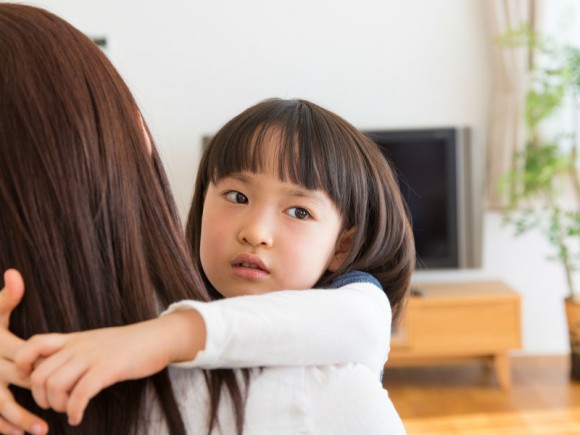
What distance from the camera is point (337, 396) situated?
0.86 meters

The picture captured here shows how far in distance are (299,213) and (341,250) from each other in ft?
0.48

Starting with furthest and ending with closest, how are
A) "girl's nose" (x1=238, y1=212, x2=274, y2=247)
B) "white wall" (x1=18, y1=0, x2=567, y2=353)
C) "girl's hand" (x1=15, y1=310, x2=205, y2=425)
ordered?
"white wall" (x1=18, y1=0, x2=567, y2=353)
"girl's nose" (x1=238, y1=212, x2=274, y2=247)
"girl's hand" (x1=15, y1=310, x2=205, y2=425)

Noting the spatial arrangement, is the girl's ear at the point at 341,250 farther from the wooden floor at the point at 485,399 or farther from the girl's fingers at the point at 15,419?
the wooden floor at the point at 485,399

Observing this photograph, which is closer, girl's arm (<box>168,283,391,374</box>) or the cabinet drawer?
girl's arm (<box>168,283,391,374</box>)

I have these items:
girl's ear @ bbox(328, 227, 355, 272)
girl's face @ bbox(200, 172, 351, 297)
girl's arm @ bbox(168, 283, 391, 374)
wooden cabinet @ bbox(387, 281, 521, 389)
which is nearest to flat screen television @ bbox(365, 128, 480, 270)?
wooden cabinet @ bbox(387, 281, 521, 389)

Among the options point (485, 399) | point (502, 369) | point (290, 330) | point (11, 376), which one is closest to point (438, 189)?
point (502, 369)

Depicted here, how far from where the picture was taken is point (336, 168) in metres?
1.51

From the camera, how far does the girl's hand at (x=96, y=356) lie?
74cm

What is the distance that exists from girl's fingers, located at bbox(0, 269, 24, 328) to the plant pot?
4.41 m

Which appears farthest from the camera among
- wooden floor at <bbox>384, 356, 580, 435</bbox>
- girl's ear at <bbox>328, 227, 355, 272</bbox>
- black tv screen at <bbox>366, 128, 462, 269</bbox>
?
black tv screen at <bbox>366, 128, 462, 269</bbox>

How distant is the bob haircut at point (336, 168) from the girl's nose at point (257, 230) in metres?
0.07

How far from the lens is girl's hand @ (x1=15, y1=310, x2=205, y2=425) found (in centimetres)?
74

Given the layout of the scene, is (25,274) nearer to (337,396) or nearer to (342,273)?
(337,396)

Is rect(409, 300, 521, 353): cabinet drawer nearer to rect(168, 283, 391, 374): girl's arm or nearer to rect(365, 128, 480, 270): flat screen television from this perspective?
rect(365, 128, 480, 270): flat screen television
